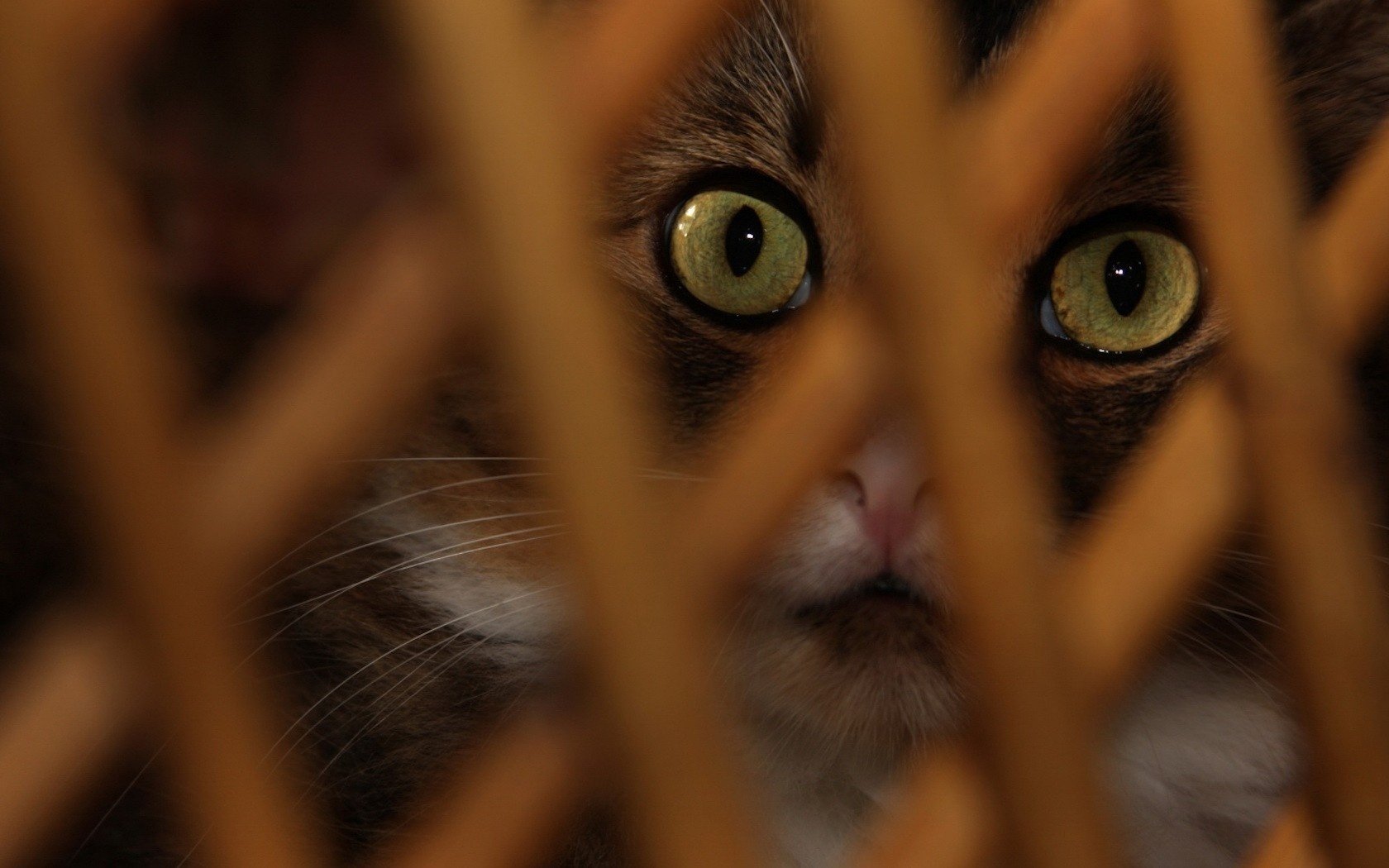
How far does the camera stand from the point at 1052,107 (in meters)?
0.48

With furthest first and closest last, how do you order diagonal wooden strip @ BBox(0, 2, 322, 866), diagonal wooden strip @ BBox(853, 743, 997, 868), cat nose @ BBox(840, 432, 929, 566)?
cat nose @ BBox(840, 432, 929, 566) → diagonal wooden strip @ BBox(853, 743, 997, 868) → diagonal wooden strip @ BBox(0, 2, 322, 866)

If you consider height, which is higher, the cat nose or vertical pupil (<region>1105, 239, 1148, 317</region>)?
vertical pupil (<region>1105, 239, 1148, 317</region>)

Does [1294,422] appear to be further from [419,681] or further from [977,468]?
[419,681]

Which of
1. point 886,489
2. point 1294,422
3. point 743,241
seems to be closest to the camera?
point 1294,422

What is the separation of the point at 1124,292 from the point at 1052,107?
314 millimetres

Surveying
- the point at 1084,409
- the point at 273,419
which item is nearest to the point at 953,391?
the point at 273,419

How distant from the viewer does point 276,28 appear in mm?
1424

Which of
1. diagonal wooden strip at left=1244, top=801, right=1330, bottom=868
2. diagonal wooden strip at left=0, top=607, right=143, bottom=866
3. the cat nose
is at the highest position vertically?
the cat nose

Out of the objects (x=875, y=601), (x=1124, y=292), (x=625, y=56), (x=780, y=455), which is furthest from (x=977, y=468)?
(x=1124, y=292)

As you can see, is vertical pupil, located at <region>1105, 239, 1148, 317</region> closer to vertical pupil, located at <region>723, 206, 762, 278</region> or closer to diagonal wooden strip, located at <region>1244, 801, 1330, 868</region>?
vertical pupil, located at <region>723, 206, 762, 278</region>

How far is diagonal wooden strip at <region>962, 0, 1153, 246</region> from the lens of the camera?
1.55 ft

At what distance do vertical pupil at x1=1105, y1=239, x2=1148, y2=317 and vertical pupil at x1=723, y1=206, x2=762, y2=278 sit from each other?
223mm

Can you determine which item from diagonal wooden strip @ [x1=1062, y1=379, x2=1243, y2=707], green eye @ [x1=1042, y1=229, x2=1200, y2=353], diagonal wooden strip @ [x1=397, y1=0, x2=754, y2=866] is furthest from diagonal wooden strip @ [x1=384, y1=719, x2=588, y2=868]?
green eye @ [x1=1042, y1=229, x2=1200, y2=353]

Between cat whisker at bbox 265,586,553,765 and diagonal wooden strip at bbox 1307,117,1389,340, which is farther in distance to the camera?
cat whisker at bbox 265,586,553,765
